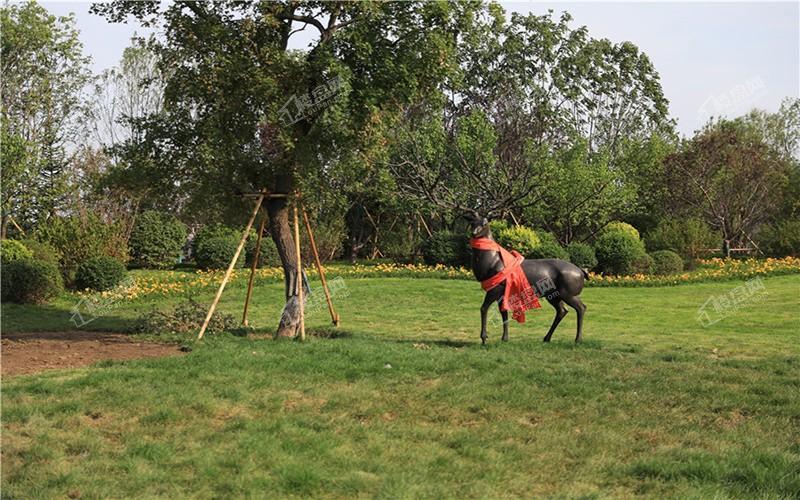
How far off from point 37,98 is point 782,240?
24.6m

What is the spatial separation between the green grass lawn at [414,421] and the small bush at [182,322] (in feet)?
2.56

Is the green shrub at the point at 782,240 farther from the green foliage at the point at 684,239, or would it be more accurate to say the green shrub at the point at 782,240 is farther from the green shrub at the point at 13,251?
the green shrub at the point at 13,251

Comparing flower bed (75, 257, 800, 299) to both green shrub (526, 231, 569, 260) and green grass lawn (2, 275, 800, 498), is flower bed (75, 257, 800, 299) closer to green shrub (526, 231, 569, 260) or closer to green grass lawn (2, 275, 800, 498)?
green shrub (526, 231, 569, 260)

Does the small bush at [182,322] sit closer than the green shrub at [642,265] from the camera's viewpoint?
Yes

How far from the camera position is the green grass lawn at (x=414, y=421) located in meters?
5.43

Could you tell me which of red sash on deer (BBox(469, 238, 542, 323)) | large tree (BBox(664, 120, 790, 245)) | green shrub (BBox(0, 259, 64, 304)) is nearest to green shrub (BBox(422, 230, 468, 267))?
large tree (BBox(664, 120, 790, 245))

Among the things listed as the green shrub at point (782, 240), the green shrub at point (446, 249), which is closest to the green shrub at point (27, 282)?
the green shrub at point (446, 249)

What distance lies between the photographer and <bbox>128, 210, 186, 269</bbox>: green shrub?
75.4ft

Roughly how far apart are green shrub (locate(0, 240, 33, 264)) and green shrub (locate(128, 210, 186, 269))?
5287mm

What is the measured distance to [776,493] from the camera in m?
5.35

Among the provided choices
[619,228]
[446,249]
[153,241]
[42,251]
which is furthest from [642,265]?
[42,251]

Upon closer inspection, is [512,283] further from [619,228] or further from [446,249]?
[619,228]

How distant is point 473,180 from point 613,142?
1177 centimetres

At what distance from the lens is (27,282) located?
15.4 metres
